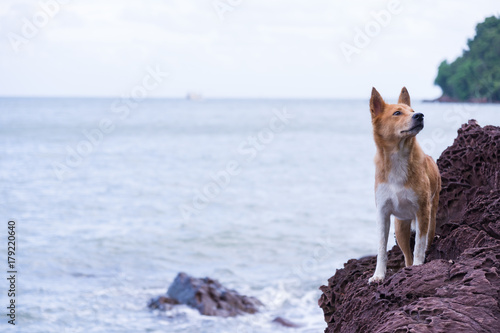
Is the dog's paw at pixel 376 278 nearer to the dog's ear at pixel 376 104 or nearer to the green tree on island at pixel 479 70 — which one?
the dog's ear at pixel 376 104

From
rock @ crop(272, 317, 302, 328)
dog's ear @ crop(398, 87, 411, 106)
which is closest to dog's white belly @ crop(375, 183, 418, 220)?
dog's ear @ crop(398, 87, 411, 106)

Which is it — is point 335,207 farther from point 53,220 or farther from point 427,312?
point 427,312

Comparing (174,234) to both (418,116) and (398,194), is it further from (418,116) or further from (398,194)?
(418,116)

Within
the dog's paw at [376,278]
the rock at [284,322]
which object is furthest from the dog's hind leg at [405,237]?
the rock at [284,322]

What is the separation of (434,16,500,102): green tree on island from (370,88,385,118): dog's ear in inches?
2008

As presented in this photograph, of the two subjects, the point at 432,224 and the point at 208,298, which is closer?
the point at 432,224

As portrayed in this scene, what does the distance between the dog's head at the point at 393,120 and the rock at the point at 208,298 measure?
6.12m

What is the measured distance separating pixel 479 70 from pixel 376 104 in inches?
2260

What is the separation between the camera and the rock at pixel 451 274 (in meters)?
3.04

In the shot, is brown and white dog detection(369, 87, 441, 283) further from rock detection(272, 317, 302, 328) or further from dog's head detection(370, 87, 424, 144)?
rock detection(272, 317, 302, 328)

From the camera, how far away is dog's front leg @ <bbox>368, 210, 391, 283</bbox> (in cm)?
416

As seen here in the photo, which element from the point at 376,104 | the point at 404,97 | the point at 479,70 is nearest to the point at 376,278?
the point at 376,104

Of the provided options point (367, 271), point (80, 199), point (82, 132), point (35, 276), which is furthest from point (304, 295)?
point (82, 132)

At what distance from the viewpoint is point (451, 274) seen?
10.8ft
